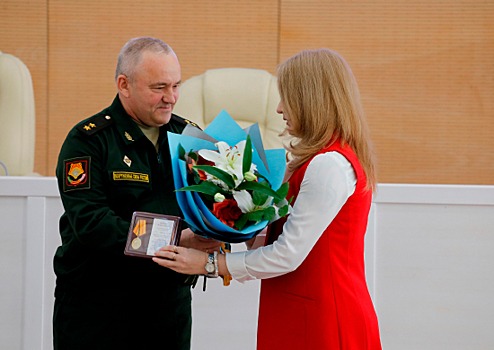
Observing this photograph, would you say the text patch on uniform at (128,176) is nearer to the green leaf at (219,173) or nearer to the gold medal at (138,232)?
the gold medal at (138,232)

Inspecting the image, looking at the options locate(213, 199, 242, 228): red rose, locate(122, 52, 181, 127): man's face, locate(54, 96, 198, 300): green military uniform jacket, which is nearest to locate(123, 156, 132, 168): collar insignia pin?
locate(54, 96, 198, 300): green military uniform jacket

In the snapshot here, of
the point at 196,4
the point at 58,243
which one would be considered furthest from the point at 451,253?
the point at 196,4

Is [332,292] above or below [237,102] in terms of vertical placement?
below

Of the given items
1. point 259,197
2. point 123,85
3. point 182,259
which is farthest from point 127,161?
point 259,197

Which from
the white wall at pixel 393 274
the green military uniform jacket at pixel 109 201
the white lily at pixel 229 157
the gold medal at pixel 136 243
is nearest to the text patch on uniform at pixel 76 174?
the green military uniform jacket at pixel 109 201

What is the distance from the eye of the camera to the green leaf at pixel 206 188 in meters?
1.67

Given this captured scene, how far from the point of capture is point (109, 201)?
1.97 m

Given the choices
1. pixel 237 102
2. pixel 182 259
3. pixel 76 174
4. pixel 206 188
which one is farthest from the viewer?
pixel 237 102

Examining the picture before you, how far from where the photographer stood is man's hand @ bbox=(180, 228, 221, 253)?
A: 1888 mm

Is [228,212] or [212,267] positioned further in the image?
[212,267]

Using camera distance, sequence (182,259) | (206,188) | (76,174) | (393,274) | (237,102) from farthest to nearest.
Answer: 1. (237,102)
2. (393,274)
3. (76,174)
4. (182,259)
5. (206,188)

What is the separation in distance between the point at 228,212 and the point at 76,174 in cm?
40

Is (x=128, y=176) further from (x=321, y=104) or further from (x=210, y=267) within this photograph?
(x=321, y=104)

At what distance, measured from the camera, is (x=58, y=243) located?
2.76 meters
